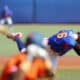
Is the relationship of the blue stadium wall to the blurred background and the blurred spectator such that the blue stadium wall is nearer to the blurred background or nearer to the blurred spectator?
the blurred background

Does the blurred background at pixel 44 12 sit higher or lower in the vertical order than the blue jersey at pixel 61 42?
lower

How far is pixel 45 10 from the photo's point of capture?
17.3 m

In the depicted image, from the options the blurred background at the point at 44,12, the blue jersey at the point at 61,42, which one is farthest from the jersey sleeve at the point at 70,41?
the blurred background at the point at 44,12

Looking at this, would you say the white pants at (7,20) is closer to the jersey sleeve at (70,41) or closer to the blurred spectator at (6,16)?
the blurred spectator at (6,16)

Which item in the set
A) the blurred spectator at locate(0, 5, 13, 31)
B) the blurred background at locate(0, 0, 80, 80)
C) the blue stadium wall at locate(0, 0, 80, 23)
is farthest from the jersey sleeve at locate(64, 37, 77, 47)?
the blue stadium wall at locate(0, 0, 80, 23)

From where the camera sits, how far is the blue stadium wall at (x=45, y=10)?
→ 1695 centimetres

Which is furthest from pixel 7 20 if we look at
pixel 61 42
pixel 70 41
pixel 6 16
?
pixel 70 41

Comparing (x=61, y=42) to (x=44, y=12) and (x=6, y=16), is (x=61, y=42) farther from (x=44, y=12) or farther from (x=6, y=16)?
(x=44, y=12)

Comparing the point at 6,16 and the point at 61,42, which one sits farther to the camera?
the point at 6,16

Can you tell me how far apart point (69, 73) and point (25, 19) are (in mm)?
10868

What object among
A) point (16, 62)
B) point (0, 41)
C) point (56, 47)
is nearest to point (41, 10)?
point (0, 41)

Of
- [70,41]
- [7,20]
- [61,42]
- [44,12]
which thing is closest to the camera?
[70,41]

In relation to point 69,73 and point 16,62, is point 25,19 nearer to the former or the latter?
point 69,73

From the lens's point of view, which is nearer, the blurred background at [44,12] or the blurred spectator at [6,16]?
the blurred spectator at [6,16]
